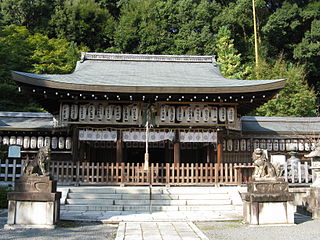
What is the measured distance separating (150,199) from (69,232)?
4.16 meters

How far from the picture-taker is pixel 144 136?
49.8 feet

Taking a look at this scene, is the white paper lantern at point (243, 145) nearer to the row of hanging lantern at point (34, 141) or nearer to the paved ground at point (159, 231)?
the row of hanging lantern at point (34, 141)

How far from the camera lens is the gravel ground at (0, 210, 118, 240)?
7.92m

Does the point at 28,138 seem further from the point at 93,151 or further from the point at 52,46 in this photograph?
the point at 52,46

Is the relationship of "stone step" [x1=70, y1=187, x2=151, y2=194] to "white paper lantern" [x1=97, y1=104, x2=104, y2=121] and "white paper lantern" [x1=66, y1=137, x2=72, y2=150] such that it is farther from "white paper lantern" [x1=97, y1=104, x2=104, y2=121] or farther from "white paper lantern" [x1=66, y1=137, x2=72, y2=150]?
"white paper lantern" [x1=66, y1=137, x2=72, y2=150]

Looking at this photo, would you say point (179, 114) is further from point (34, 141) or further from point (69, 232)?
point (69, 232)

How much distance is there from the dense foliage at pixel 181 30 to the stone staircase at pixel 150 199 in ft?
65.3

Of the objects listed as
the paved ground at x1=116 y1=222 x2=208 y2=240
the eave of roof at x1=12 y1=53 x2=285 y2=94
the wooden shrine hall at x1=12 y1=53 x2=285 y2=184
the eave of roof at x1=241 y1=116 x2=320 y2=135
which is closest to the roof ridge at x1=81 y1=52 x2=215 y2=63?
the eave of roof at x1=12 y1=53 x2=285 y2=94

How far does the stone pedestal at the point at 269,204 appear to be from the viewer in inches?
376

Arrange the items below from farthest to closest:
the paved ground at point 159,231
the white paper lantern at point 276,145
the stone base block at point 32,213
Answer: the white paper lantern at point 276,145 < the stone base block at point 32,213 < the paved ground at point 159,231

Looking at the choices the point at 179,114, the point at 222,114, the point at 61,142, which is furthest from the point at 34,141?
the point at 222,114

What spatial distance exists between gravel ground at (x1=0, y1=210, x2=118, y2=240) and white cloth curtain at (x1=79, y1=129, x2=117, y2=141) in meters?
5.79

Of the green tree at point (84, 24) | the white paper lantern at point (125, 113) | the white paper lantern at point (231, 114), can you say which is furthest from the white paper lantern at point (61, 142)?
the green tree at point (84, 24)

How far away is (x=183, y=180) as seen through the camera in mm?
13766
